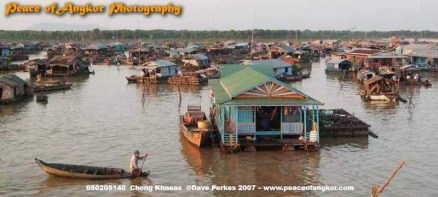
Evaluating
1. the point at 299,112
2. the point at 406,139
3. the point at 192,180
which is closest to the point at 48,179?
the point at 192,180

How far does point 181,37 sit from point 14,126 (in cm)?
12208

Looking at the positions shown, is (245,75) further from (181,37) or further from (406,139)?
(181,37)

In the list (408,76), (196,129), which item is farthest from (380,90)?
(196,129)

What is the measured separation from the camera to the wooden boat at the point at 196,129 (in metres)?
21.9

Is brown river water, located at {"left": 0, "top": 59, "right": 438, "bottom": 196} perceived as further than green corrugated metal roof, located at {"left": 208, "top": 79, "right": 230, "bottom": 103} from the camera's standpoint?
No

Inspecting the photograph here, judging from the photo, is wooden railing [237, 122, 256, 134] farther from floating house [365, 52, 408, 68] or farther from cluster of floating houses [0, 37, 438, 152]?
floating house [365, 52, 408, 68]

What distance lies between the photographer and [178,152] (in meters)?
22.0

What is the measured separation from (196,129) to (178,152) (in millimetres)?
1319

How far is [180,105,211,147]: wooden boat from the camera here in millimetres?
21906

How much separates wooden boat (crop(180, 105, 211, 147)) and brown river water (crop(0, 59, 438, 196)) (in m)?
0.46

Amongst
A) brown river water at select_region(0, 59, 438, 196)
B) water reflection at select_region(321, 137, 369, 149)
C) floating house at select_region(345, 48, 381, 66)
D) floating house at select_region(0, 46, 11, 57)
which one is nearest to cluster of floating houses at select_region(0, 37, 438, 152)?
floating house at select_region(345, 48, 381, 66)

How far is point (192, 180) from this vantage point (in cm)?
1803

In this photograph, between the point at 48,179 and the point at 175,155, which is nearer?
the point at 48,179

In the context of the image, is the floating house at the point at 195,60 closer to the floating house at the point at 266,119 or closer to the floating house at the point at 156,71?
the floating house at the point at 156,71
